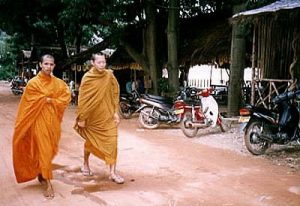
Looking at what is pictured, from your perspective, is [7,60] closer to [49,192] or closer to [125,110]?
[125,110]

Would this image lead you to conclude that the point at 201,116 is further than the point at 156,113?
No

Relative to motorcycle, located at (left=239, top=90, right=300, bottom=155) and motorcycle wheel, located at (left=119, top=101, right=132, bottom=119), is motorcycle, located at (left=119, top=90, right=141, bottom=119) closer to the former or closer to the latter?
motorcycle wheel, located at (left=119, top=101, right=132, bottom=119)

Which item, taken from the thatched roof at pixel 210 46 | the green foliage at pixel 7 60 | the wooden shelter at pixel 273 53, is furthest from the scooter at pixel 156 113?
the green foliage at pixel 7 60

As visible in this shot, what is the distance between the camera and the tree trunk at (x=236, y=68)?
10570 mm

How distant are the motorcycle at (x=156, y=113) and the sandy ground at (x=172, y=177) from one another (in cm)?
182

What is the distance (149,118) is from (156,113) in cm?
22

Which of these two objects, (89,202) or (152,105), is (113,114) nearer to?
(89,202)

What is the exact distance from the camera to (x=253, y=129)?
6848 millimetres

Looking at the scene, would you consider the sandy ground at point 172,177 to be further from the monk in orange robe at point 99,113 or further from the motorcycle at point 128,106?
the motorcycle at point 128,106

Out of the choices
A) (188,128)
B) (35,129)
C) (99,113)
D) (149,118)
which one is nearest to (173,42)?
(149,118)

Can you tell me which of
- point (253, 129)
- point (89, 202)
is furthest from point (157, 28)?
point (89, 202)

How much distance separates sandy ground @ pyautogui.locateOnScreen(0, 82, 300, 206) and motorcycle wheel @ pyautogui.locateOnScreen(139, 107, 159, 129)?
181 cm

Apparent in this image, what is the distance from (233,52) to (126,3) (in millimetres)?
4208

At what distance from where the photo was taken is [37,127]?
15.3 feet
